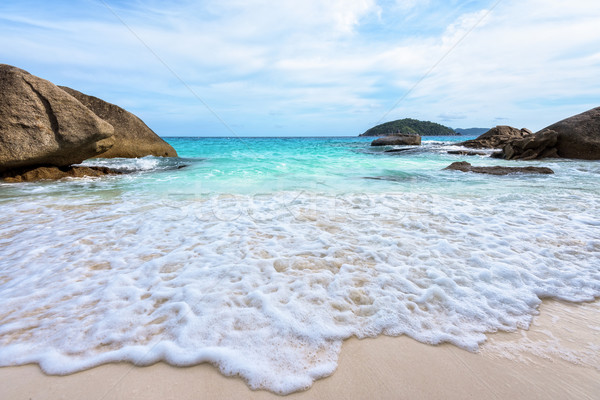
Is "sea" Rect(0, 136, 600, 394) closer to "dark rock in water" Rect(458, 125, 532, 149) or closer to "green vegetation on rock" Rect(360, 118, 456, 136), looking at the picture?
"dark rock in water" Rect(458, 125, 532, 149)

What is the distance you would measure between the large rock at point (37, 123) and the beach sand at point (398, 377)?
24.5 ft

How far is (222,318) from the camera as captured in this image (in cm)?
201

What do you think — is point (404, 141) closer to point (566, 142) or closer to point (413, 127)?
point (566, 142)

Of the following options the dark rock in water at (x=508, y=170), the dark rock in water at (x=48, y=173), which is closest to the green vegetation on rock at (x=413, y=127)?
the dark rock in water at (x=508, y=170)

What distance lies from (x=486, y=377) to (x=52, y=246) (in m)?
4.12

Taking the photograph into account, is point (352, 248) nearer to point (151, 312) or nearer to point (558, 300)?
point (558, 300)

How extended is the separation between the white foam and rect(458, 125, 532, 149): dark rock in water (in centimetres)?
1991

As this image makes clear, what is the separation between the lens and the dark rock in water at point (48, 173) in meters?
7.28

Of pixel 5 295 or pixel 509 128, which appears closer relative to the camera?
pixel 5 295

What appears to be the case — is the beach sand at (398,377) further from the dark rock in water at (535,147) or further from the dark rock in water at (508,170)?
the dark rock in water at (535,147)

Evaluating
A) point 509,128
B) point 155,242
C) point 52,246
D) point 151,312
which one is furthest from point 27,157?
point 509,128

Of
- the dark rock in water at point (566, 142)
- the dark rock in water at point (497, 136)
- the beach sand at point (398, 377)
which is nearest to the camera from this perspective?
the beach sand at point (398, 377)

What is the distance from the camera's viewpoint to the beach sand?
148 cm

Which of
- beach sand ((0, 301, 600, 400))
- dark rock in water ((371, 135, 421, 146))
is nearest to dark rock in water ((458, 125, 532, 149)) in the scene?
dark rock in water ((371, 135, 421, 146))
